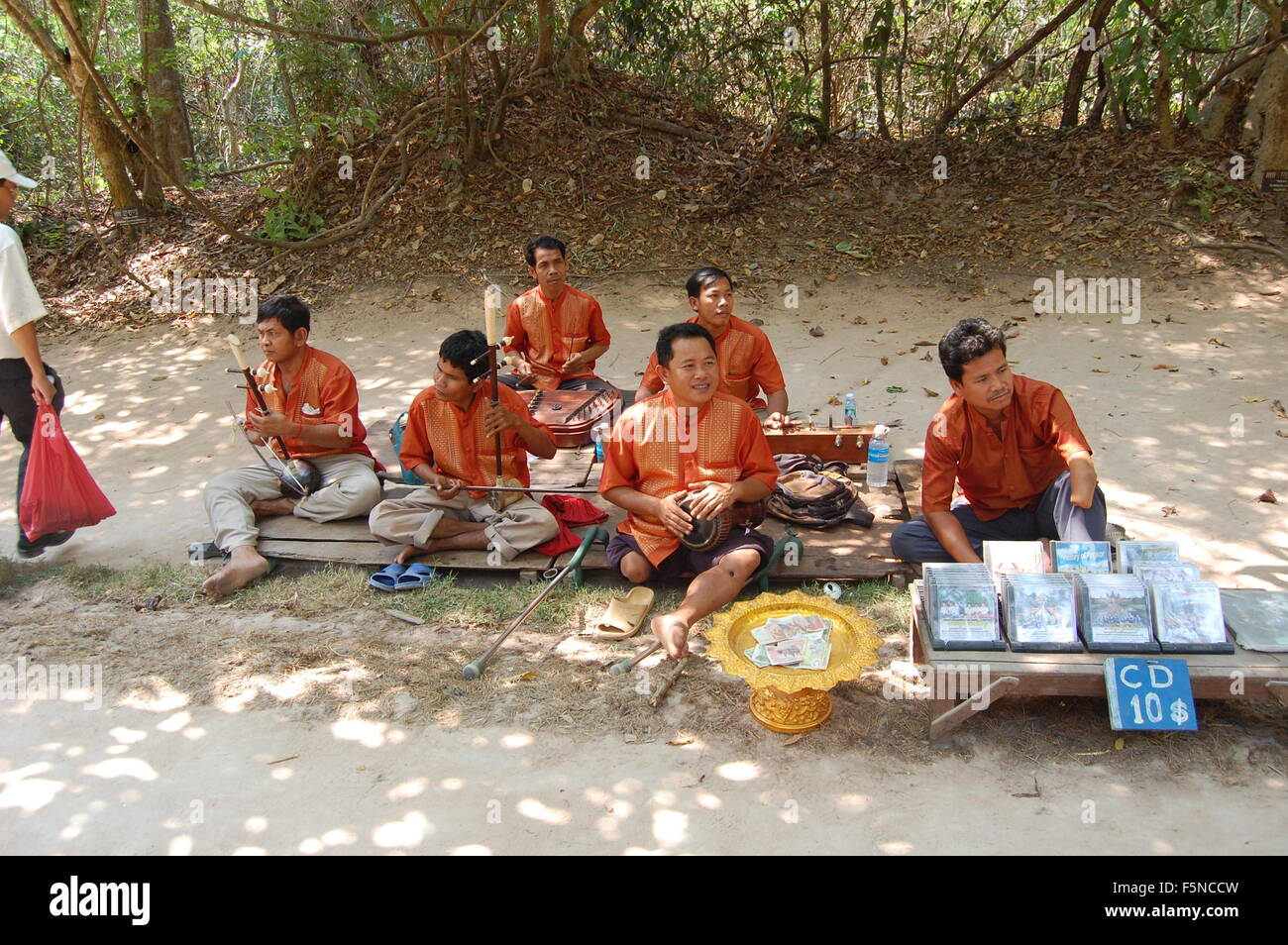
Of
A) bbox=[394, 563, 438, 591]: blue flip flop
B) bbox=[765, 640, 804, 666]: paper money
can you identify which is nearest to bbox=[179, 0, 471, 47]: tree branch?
bbox=[394, 563, 438, 591]: blue flip flop

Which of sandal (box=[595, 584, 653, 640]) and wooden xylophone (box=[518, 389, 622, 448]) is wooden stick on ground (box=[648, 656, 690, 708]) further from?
wooden xylophone (box=[518, 389, 622, 448])

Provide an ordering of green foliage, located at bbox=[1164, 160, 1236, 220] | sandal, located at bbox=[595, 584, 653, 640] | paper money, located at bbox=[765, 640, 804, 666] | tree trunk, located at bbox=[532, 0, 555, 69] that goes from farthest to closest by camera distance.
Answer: tree trunk, located at bbox=[532, 0, 555, 69]
green foliage, located at bbox=[1164, 160, 1236, 220]
sandal, located at bbox=[595, 584, 653, 640]
paper money, located at bbox=[765, 640, 804, 666]

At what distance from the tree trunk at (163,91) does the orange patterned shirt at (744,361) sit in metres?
7.30

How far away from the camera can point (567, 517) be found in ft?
14.7

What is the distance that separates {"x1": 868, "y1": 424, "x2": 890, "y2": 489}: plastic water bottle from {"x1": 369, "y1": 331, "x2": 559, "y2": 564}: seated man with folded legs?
157 centimetres

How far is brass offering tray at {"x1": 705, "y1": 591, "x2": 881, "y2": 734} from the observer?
2.90m

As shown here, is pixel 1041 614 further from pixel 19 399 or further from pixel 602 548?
pixel 19 399

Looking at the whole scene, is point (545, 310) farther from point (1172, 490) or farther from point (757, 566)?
point (1172, 490)

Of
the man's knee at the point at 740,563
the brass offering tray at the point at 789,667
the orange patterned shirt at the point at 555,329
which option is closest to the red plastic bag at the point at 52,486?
the orange patterned shirt at the point at 555,329

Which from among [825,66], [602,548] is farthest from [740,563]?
[825,66]

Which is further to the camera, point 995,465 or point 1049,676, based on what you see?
point 995,465

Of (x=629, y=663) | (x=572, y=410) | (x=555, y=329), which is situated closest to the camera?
(x=629, y=663)

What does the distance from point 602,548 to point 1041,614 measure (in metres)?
1.95
